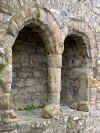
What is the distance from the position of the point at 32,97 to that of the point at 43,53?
1276 mm

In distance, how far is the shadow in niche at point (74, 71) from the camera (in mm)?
6227

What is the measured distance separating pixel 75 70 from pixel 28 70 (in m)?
1.32

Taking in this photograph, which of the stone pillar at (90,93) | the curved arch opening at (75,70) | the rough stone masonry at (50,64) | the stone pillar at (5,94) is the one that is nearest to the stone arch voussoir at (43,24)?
the rough stone masonry at (50,64)

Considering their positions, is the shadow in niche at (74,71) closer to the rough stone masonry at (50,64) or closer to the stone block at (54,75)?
the rough stone masonry at (50,64)

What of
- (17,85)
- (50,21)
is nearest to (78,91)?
(17,85)

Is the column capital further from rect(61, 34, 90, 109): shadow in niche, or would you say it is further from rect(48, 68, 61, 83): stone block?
rect(61, 34, 90, 109): shadow in niche

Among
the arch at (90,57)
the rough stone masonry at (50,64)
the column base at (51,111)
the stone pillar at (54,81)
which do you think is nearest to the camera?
the rough stone masonry at (50,64)

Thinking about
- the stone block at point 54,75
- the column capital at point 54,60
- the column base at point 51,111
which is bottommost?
the column base at point 51,111

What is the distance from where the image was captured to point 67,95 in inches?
268

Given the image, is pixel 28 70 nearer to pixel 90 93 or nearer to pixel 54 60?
pixel 54 60

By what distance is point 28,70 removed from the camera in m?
6.28

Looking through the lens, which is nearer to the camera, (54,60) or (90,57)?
(54,60)

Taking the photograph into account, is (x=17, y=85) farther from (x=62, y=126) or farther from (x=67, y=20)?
(x=67, y=20)

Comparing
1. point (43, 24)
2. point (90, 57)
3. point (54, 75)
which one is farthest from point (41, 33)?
point (90, 57)
